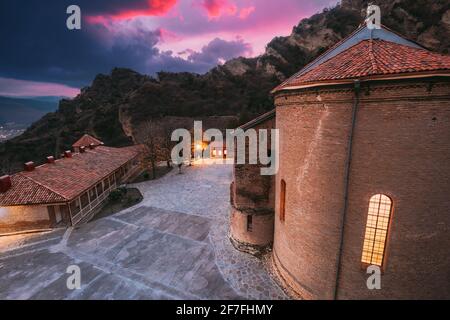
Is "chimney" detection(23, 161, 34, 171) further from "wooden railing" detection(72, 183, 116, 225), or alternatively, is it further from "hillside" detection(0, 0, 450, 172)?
"hillside" detection(0, 0, 450, 172)

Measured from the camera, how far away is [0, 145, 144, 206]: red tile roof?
17.0m

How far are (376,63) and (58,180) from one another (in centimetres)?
2385

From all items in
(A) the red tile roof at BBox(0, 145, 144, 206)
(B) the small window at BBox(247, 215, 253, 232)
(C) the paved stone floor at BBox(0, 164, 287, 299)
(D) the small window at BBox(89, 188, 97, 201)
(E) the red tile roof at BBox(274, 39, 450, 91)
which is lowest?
(C) the paved stone floor at BBox(0, 164, 287, 299)

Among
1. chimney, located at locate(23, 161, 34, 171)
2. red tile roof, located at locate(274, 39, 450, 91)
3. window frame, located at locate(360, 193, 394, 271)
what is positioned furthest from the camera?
chimney, located at locate(23, 161, 34, 171)

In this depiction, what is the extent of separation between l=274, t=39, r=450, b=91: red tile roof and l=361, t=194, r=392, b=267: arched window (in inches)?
162

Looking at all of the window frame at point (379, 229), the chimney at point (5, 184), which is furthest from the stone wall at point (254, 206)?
the chimney at point (5, 184)

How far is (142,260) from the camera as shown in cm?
1336

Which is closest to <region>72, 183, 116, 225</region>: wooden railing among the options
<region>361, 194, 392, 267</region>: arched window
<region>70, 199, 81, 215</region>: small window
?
<region>70, 199, 81, 215</region>: small window

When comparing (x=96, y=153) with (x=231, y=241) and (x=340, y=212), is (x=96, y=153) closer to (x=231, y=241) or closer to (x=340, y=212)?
(x=231, y=241)

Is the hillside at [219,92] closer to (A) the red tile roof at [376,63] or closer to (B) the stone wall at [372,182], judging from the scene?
(A) the red tile roof at [376,63]

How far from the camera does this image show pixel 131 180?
31094mm

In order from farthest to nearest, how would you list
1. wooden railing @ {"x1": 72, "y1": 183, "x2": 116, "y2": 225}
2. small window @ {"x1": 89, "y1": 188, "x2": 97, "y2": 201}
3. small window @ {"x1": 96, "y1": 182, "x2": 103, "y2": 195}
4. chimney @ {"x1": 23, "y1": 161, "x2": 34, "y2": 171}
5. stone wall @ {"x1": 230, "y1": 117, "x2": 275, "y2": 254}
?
small window @ {"x1": 96, "y1": 182, "x2": 103, "y2": 195} < small window @ {"x1": 89, "y1": 188, "x2": 97, "y2": 201} < chimney @ {"x1": 23, "y1": 161, "x2": 34, "y2": 171} < wooden railing @ {"x1": 72, "y1": 183, "x2": 116, "y2": 225} < stone wall @ {"x1": 230, "y1": 117, "x2": 275, "y2": 254}
